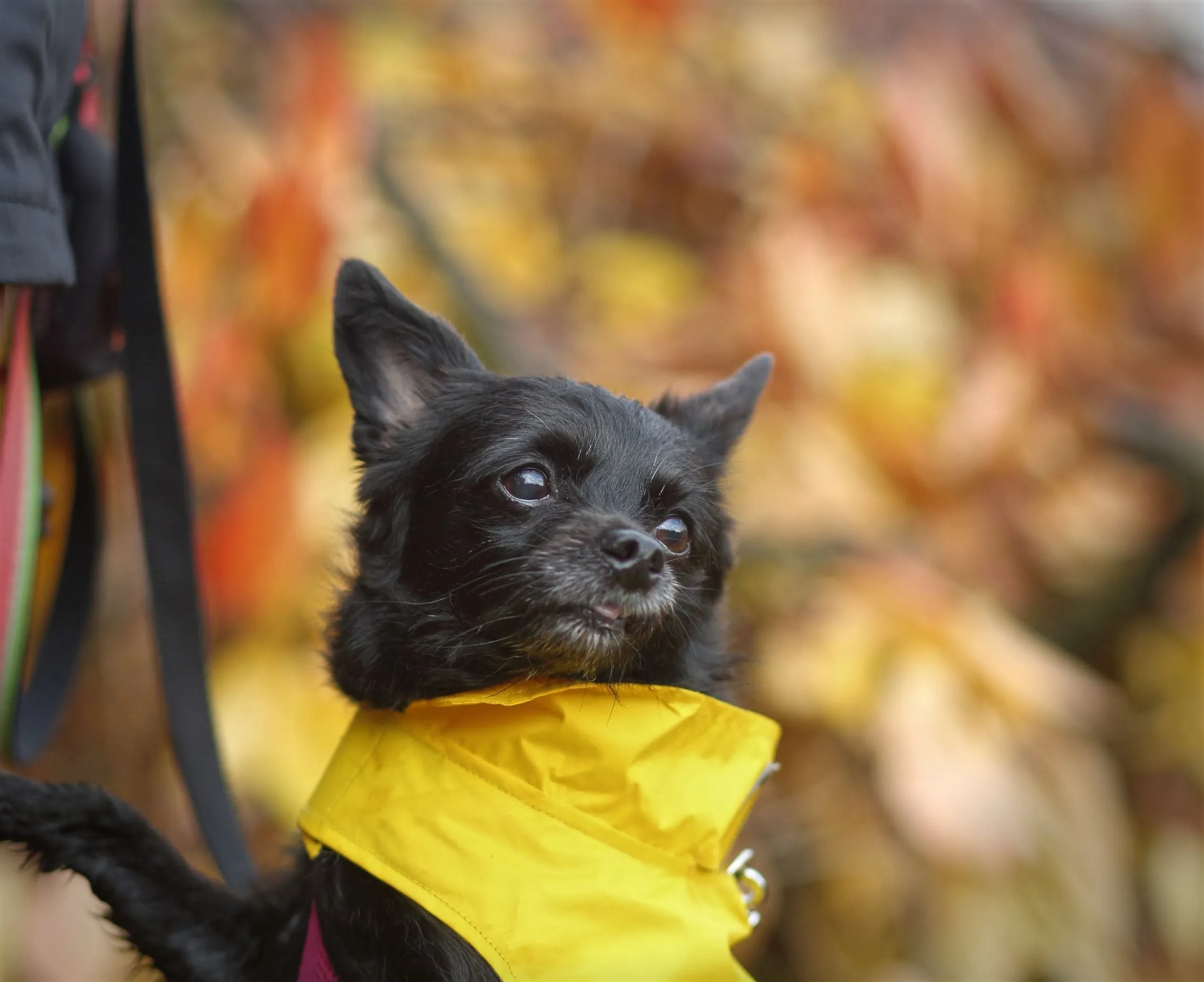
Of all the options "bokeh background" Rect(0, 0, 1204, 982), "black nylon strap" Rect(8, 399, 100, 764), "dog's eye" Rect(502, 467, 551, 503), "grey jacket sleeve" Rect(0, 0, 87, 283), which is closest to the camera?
"grey jacket sleeve" Rect(0, 0, 87, 283)

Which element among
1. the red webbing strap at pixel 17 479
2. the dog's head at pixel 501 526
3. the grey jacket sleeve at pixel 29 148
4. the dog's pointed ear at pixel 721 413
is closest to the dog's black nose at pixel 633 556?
the dog's head at pixel 501 526

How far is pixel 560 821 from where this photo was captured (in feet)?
4.63

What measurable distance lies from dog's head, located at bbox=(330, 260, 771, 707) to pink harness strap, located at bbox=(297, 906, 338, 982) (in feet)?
1.04

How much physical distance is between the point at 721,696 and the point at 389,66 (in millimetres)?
3821

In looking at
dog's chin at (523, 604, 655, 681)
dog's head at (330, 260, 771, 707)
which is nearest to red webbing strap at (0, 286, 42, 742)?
dog's head at (330, 260, 771, 707)

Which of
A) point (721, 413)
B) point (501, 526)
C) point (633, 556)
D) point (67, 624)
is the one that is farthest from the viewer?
point (67, 624)

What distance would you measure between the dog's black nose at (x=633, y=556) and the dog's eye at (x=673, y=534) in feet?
0.49

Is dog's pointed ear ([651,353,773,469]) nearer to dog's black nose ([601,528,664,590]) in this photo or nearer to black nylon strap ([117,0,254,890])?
dog's black nose ([601,528,664,590])

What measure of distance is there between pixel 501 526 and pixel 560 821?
0.42 metres

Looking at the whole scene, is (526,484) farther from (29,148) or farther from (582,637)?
(29,148)

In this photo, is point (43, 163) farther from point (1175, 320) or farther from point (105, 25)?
point (1175, 320)

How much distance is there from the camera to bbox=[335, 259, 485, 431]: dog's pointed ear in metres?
1.62

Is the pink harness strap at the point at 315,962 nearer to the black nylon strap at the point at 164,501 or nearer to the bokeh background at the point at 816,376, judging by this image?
the black nylon strap at the point at 164,501

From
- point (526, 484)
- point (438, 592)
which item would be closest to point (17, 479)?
point (438, 592)
